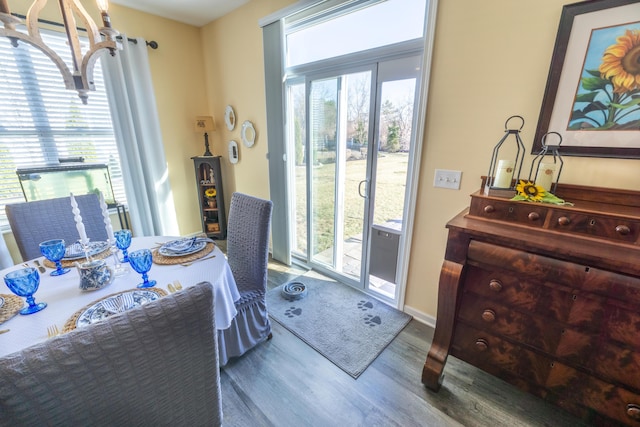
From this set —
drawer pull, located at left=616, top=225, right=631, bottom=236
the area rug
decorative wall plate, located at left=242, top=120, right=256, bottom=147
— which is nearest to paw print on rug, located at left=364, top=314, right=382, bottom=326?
the area rug

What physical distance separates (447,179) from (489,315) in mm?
844

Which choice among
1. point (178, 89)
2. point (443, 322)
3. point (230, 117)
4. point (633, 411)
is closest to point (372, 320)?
point (443, 322)

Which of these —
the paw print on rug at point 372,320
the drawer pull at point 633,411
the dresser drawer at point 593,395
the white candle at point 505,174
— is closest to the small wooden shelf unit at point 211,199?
the paw print on rug at point 372,320

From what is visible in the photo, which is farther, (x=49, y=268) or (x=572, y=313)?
(x=49, y=268)

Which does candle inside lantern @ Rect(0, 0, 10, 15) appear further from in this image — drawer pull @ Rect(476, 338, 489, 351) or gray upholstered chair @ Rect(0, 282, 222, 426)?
drawer pull @ Rect(476, 338, 489, 351)

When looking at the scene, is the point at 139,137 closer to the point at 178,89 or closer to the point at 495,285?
the point at 178,89

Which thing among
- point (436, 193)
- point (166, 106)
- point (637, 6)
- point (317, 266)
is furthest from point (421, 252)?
point (166, 106)

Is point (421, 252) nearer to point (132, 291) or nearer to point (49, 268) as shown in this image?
point (132, 291)

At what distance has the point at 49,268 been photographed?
1.32 metres

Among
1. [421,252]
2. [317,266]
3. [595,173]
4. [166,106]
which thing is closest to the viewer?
[595,173]

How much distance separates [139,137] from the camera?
2811 mm

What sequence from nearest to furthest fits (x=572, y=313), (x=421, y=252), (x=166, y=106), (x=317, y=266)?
(x=572, y=313)
(x=421, y=252)
(x=317, y=266)
(x=166, y=106)

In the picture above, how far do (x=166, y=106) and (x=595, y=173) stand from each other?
3786mm

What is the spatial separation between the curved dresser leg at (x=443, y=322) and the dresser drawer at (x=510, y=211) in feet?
1.03
